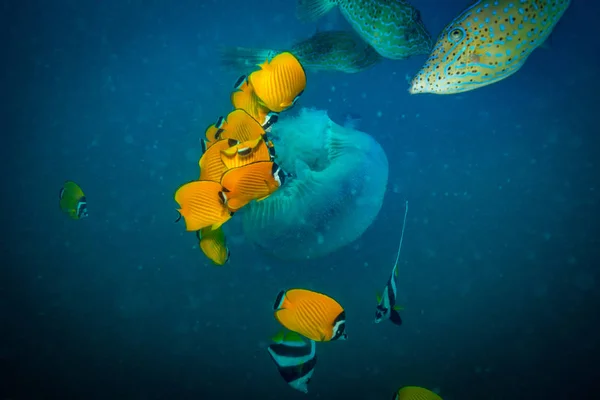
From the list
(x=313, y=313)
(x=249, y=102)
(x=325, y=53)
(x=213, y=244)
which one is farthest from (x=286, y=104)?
(x=325, y=53)

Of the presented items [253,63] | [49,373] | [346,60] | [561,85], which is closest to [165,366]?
[49,373]

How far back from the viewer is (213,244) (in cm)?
295

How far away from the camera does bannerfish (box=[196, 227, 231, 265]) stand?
291 centimetres

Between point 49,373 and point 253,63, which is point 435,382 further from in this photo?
point 49,373

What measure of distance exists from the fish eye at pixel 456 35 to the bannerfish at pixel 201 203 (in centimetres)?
188

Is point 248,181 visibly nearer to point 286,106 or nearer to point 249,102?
point 286,106

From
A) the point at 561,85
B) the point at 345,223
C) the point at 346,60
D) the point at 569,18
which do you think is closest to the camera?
the point at 346,60

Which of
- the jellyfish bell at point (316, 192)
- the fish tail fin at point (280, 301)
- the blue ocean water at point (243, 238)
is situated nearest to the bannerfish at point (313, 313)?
the fish tail fin at point (280, 301)

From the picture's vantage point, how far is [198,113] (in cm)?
734

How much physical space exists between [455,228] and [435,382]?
9.56ft

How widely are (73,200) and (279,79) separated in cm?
324

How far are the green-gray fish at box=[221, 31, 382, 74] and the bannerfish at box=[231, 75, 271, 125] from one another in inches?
65.3

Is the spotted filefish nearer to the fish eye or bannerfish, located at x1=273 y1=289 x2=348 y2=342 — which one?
the fish eye

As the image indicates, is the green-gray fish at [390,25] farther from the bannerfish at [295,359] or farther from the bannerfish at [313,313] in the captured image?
the bannerfish at [295,359]
